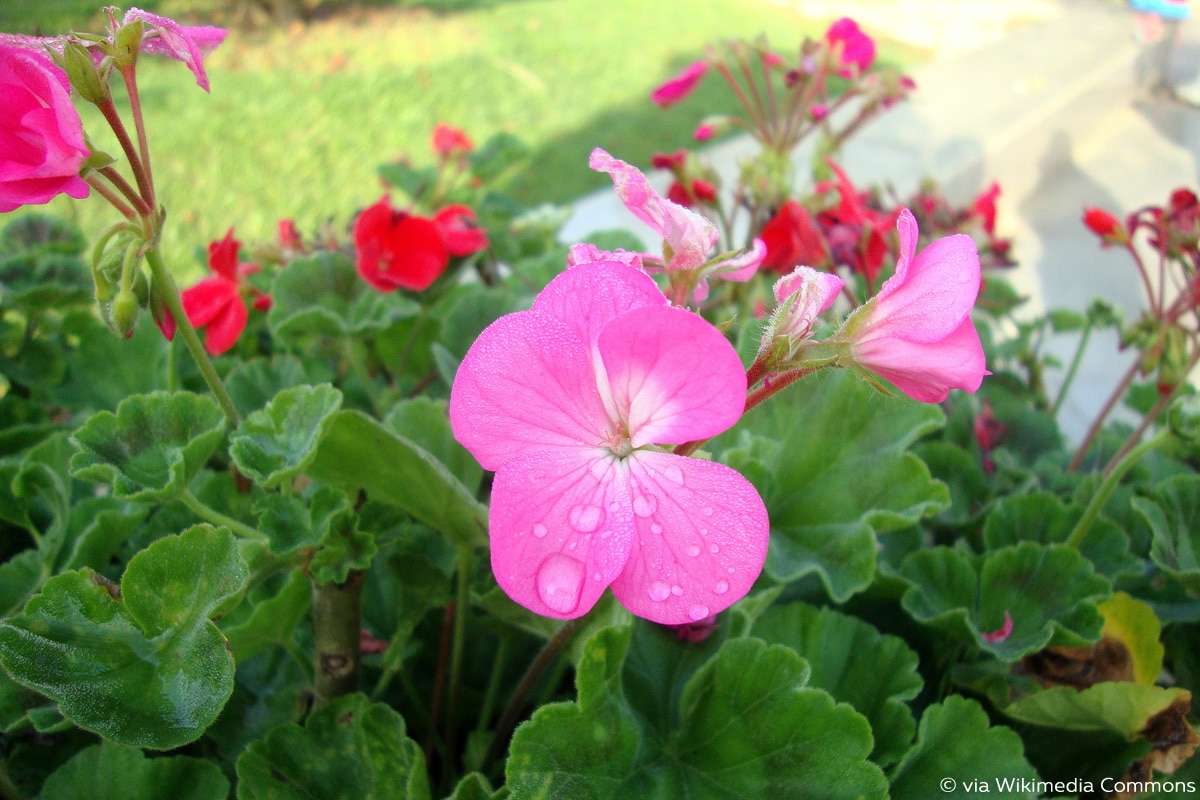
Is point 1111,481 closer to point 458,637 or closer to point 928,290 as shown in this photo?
point 928,290

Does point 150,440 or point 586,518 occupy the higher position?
point 586,518

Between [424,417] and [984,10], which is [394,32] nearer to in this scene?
[984,10]

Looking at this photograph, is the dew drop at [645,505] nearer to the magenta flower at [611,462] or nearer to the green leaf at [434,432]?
the magenta flower at [611,462]

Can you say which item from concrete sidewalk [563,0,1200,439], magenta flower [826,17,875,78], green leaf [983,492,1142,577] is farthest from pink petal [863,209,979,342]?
concrete sidewalk [563,0,1200,439]

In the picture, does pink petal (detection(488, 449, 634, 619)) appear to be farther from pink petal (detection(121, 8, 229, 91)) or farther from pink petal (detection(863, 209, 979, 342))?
pink petal (detection(121, 8, 229, 91))

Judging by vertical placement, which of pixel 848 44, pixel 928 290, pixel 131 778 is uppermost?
pixel 928 290

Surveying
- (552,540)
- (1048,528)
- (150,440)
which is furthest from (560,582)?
(1048,528)

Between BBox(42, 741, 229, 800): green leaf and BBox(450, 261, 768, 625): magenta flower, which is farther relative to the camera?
BBox(42, 741, 229, 800): green leaf
